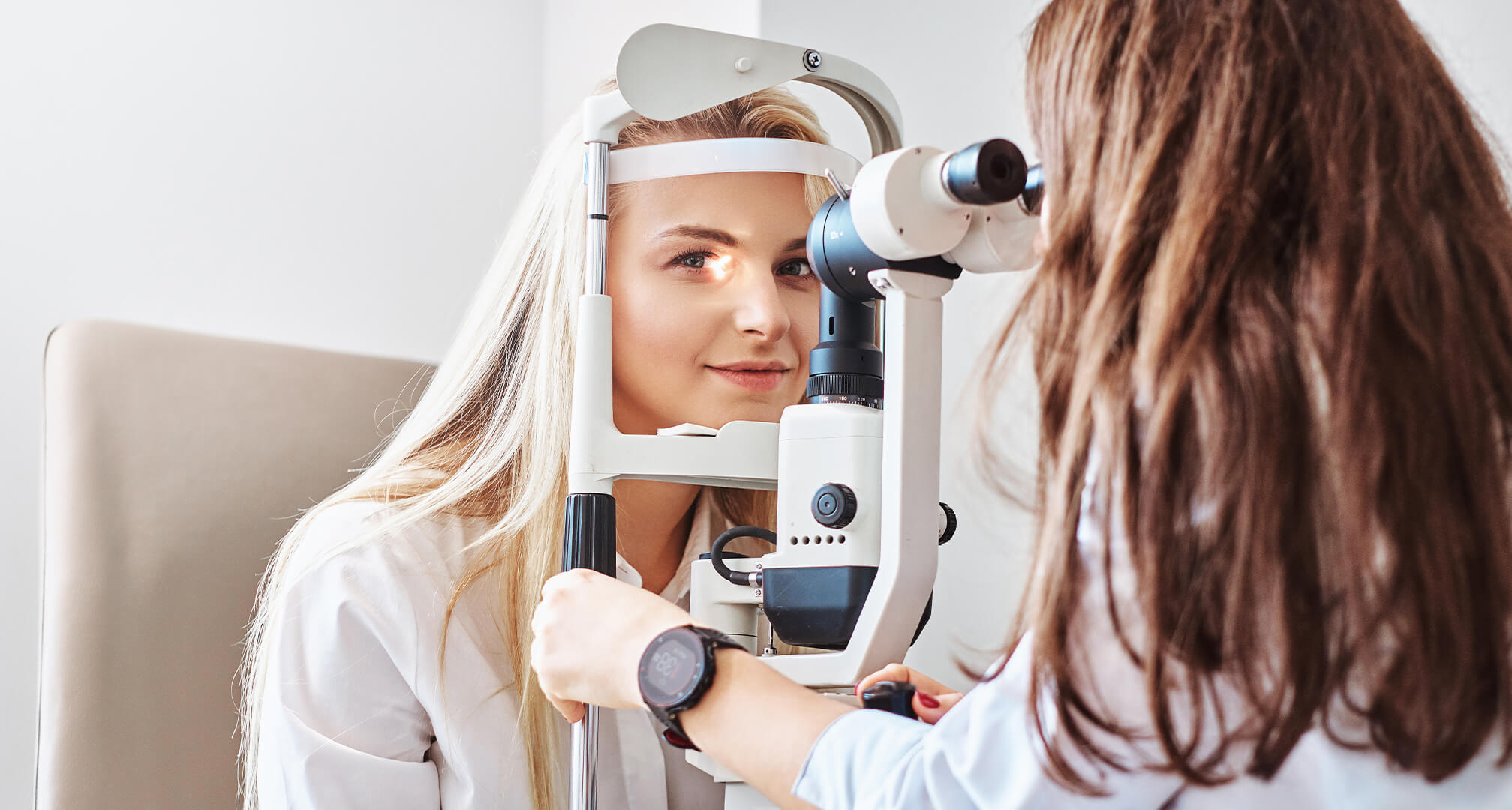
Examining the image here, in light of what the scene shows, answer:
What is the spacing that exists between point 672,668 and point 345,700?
0.38m

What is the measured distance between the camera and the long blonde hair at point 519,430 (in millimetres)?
933

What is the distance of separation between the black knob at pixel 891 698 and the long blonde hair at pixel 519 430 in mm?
378

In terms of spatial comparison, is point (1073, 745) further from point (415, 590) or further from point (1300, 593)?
point (415, 590)

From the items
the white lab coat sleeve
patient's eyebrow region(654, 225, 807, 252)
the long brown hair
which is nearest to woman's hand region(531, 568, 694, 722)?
the white lab coat sleeve

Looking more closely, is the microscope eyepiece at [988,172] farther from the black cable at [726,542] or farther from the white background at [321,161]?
the white background at [321,161]

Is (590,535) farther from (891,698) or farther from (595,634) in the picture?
(891,698)

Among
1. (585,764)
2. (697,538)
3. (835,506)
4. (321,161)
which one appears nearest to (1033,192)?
(835,506)

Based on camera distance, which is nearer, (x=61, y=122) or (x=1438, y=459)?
(x=1438, y=459)

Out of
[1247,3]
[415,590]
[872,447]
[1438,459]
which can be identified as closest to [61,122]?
[415,590]

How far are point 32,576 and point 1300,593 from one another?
1.27 meters

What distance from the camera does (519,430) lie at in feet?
3.22

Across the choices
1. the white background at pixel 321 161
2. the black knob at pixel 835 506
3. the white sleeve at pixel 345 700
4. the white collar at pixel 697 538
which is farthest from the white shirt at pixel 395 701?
the white background at pixel 321 161

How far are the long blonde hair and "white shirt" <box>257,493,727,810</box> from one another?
0.05ft

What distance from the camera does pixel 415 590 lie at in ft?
2.96
